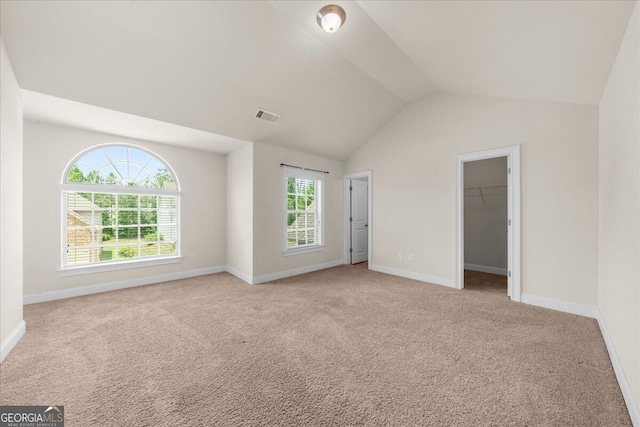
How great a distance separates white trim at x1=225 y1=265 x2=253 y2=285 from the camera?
4.24 meters

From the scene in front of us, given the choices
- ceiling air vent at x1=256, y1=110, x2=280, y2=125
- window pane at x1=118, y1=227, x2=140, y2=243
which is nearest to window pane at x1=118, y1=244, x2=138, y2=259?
window pane at x1=118, y1=227, x2=140, y2=243

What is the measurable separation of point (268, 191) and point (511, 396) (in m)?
3.78

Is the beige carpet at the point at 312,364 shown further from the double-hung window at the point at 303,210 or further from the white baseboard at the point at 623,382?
the double-hung window at the point at 303,210

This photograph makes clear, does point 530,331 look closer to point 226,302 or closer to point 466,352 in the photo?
point 466,352

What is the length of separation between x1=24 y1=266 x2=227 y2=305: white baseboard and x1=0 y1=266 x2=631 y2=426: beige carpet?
213 millimetres

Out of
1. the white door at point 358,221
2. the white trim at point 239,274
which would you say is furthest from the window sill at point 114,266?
the white door at point 358,221

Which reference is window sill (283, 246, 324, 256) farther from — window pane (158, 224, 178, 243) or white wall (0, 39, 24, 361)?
white wall (0, 39, 24, 361)

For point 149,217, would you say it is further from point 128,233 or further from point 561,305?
point 561,305

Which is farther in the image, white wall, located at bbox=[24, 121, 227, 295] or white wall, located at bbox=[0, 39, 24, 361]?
white wall, located at bbox=[24, 121, 227, 295]

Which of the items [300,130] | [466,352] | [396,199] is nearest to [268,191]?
[300,130]

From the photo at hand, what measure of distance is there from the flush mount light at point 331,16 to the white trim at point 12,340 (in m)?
3.73

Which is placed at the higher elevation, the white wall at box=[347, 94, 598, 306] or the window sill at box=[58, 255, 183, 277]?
the white wall at box=[347, 94, 598, 306]

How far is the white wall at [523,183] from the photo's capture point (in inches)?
114

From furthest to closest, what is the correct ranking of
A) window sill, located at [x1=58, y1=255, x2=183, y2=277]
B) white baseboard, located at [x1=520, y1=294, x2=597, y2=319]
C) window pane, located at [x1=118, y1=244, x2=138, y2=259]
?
window pane, located at [x1=118, y1=244, x2=138, y2=259], window sill, located at [x1=58, y1=255, x2=183, y2=277], white baseboard, located at [x1=520, y1=294, x2=597, y2=319]
